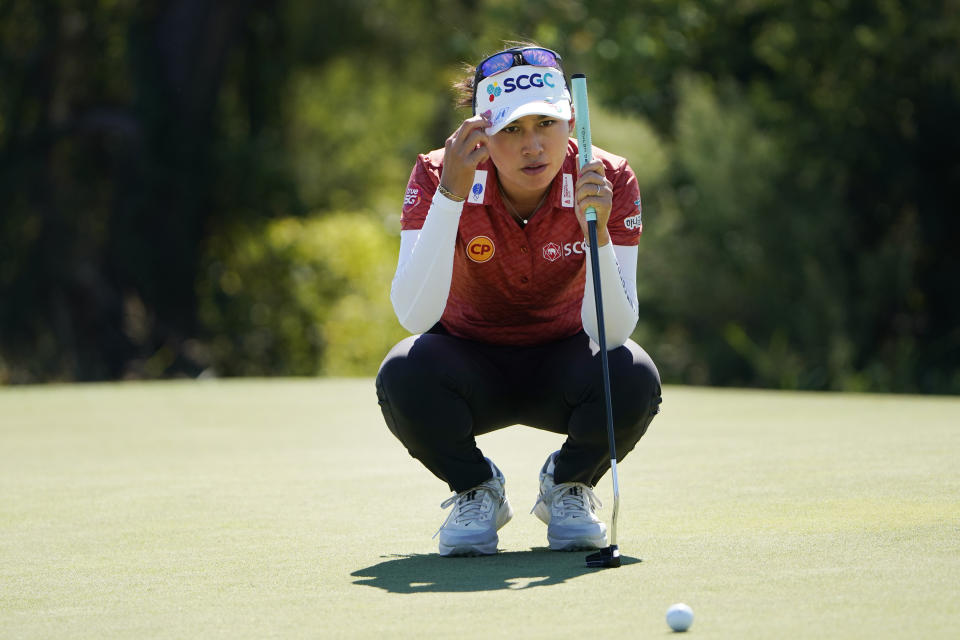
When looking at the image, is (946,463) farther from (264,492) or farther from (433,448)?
(264,492)

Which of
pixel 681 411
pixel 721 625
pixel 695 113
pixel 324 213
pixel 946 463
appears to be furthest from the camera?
pixel 324 213

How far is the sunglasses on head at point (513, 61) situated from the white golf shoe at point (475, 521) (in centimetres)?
109

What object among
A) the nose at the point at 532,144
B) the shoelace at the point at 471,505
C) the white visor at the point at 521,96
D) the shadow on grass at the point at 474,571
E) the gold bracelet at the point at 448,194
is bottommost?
the shadow on grass at the point at 474,571

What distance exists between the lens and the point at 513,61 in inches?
150

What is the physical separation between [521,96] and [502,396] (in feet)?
2.96

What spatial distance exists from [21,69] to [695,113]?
7129 millimetres

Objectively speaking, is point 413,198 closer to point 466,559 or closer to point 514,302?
point 514,302

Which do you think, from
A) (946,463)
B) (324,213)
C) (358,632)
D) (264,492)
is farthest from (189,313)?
(358,632)

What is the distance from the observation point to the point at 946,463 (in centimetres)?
506

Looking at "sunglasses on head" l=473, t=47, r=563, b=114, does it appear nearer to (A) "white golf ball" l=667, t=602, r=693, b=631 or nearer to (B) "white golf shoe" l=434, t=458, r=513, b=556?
(B) "white golf shoe" l=434, t=458, r=513, b=556

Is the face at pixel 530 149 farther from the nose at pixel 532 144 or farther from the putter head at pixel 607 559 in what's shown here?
the putter head at pixel 607 559

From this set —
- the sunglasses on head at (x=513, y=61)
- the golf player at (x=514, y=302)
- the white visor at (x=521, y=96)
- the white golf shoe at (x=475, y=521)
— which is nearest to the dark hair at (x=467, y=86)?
the golf player at (x=514, y=302)

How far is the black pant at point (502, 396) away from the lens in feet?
12.7

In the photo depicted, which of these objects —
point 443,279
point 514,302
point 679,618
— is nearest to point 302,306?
point 514,302
